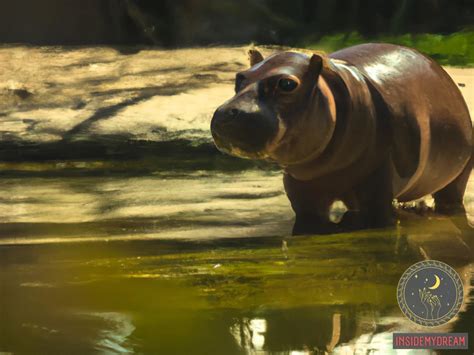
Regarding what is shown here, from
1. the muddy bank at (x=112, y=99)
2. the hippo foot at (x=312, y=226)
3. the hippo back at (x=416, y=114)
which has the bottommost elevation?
the muddy bank at (x=112, y=99)

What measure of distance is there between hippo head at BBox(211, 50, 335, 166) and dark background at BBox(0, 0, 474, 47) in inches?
188

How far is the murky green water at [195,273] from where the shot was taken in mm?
3719

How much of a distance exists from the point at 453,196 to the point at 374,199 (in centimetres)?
86

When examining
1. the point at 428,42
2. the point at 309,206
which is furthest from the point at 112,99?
the point at 309,206

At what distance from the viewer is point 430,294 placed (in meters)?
4.05

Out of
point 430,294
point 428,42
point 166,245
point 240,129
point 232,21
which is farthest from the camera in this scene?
point 232,21

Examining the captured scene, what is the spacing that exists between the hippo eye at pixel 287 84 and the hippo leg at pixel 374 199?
57 cm

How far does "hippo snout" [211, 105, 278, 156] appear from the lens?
4418 millimetres

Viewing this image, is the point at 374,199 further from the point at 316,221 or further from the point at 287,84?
the point at 287,84

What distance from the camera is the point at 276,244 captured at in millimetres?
4926

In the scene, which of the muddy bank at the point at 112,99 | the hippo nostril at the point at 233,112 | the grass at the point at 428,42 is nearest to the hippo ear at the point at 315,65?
the hippo nostril at the point at 233,112

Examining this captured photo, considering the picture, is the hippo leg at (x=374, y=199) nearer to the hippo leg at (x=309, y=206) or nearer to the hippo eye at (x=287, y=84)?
the hippo leg at (x=309, y=206)

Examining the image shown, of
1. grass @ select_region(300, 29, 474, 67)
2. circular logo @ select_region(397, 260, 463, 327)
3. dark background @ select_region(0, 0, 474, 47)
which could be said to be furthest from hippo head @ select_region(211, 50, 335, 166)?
dark background @ select_region(0, 0, 474, 47)

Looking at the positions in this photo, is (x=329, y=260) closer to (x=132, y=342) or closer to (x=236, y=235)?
(x=236, y=235)
